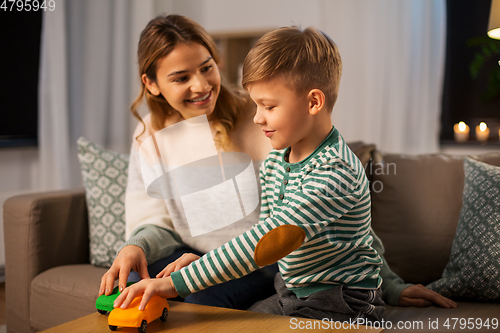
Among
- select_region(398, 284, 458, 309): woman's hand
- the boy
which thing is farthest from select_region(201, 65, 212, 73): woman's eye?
select_region(398, 284, 458, 309): woman's hand

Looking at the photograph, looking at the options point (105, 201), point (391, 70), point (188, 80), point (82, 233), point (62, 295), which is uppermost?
point (391, 70)

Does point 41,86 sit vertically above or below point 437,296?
above

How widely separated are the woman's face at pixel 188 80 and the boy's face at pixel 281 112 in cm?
27

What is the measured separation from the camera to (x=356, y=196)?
0.78m

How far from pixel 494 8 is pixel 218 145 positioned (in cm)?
84

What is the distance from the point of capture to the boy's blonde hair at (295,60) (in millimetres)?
785

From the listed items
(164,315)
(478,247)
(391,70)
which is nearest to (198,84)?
(164,315)

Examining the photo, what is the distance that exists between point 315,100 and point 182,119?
429mm

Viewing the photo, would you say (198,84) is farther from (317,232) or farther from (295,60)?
(317,232)

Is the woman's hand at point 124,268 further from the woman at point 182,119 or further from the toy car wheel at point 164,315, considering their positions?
the toy car wheel at point 164,315

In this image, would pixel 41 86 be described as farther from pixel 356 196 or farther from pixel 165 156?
Answer: pixel 356 196

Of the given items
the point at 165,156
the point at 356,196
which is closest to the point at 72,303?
the point at 165,156

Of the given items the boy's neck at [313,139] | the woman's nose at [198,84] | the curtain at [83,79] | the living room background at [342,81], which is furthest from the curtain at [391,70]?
the boy's neck at [313,139]

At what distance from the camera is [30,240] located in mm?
1399
